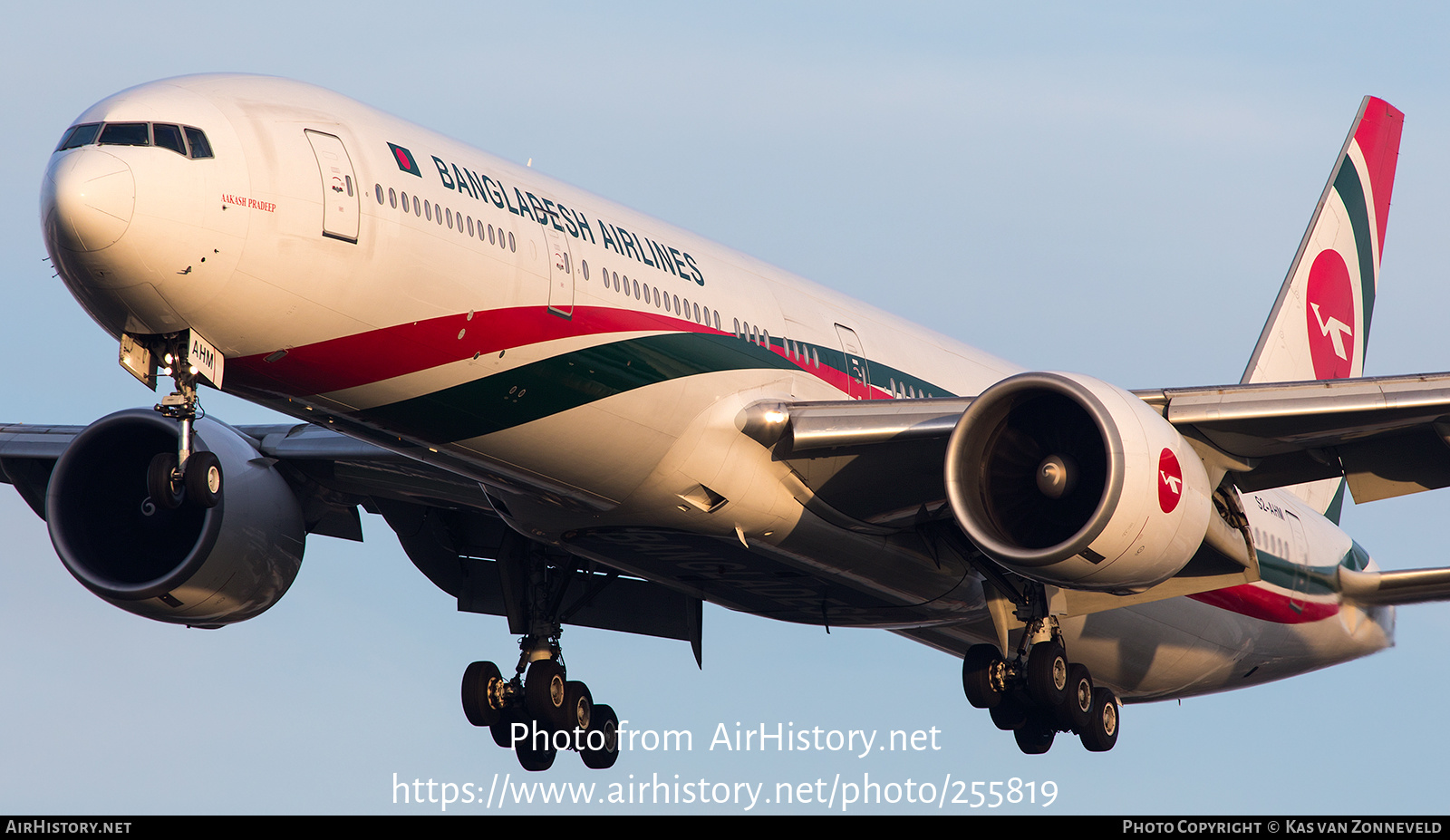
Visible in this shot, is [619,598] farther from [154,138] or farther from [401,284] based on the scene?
[154,138]

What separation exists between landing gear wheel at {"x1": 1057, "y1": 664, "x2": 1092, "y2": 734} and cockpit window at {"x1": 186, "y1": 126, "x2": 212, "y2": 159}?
44.1 ft

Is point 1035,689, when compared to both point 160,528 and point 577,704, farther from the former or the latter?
point 160,528

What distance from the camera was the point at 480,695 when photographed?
948 inches

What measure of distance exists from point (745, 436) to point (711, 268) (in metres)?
2.34

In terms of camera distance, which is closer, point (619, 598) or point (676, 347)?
point (676, 347)

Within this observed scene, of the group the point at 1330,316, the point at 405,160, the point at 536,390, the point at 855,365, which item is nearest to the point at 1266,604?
the point at 855,365

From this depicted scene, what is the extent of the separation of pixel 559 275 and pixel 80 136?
16.6ft

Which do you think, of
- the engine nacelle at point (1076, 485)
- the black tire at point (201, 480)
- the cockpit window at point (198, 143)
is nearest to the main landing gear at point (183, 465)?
the black tire at point (201, 480)

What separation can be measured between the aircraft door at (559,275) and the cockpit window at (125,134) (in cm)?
444

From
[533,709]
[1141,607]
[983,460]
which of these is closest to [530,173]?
[983,460]

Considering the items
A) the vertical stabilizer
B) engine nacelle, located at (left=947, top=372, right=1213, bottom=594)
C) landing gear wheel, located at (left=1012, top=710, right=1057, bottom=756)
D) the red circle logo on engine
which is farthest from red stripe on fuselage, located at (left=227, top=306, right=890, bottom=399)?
the vertical stabilizer

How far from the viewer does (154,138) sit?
15.5 m

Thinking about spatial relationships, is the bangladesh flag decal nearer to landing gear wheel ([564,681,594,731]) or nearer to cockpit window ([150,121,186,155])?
cockpit window ([150,121,186,155])

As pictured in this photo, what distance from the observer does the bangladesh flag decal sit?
17.3 metres
